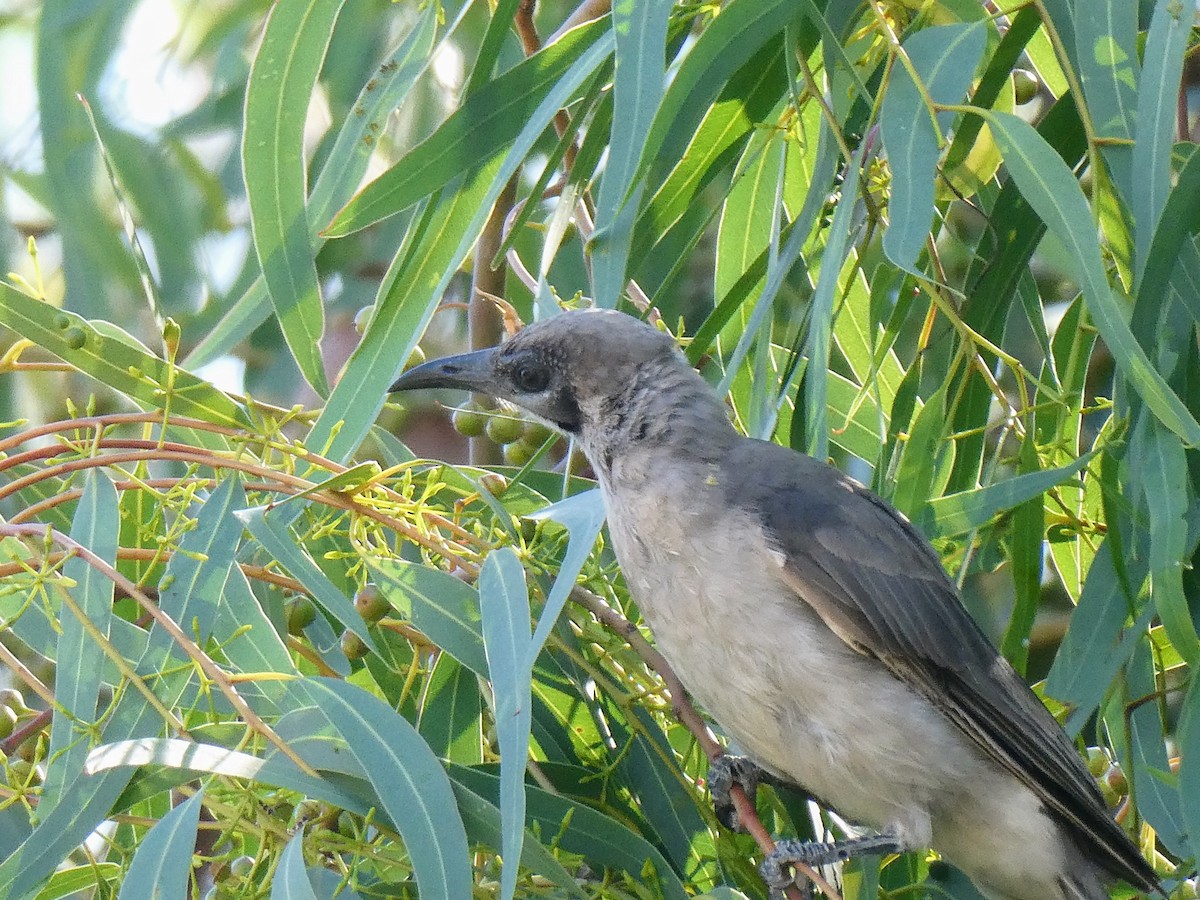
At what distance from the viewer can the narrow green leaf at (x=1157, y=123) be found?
223 cm

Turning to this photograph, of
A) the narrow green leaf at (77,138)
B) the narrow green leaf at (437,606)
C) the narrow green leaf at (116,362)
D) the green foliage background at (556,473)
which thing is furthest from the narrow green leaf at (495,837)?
the narrow green leaf at (77,138)

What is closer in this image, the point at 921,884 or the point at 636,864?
the point at 636,864

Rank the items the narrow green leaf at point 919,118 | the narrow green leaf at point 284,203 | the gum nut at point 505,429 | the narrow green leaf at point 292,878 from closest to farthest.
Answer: the narrow green leaf at point 292,878, the narrow green leaf at point 919,118, the narrow green leaf at point 284,203, the gum nut at point 505,429

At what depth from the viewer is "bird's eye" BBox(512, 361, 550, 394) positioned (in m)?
2.90

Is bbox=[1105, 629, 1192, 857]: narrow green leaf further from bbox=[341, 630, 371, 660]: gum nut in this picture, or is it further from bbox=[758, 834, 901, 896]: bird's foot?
bbox=[341, 630, 371, 660]: gum nut

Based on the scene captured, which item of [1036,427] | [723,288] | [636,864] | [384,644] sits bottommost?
[636,864]

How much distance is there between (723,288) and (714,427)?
26cm

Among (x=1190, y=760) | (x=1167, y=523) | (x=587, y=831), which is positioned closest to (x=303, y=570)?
(x=587, y=831)

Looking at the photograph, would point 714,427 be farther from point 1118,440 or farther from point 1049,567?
point 1049,567

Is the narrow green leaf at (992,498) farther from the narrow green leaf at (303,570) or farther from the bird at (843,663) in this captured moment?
the narrow green leaf at (303,570)

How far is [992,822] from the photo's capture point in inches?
105

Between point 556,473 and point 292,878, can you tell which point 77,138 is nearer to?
point 556,473

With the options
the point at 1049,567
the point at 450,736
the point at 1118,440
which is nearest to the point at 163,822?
the point at 450,736

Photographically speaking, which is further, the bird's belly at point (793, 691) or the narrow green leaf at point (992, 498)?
the bird's belly at point (793, 691)
